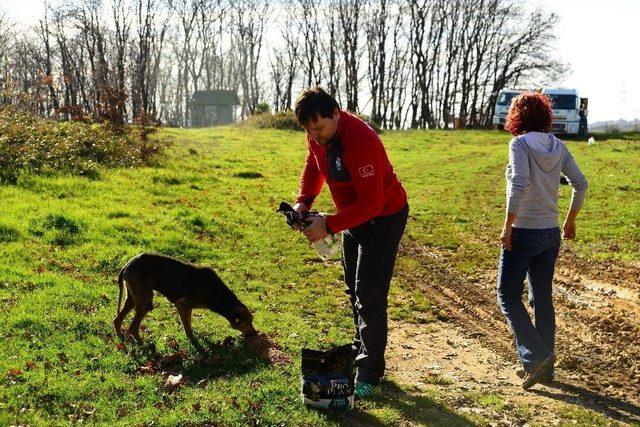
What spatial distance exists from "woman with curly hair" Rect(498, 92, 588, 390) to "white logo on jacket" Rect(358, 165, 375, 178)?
117cm

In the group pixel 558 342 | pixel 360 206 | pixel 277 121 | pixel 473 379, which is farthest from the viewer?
pixel 277 121

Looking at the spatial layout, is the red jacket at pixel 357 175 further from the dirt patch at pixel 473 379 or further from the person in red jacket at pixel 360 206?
the dirt patch at pixel 473 379

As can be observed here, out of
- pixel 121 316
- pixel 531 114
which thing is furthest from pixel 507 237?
pixel 121 316

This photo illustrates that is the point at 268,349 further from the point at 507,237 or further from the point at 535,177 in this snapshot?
the point at 535,177

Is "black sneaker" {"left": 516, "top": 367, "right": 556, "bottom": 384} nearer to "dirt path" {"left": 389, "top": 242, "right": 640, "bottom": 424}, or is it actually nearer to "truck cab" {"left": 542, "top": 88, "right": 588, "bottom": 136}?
"dirt path" {"left": 389, "top": 242, "right": 640, "bottom": 424}

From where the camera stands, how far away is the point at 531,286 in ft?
16.6

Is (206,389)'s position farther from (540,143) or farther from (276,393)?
(540,143)

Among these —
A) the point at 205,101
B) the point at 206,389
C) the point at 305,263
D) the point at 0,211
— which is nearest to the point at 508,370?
the point at 206,389

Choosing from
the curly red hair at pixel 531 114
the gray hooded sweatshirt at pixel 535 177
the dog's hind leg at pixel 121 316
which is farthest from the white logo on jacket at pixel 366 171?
the dog's hind leg at pixel 121 316

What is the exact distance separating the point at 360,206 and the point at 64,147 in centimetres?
1256

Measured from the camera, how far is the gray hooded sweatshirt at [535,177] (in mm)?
4629

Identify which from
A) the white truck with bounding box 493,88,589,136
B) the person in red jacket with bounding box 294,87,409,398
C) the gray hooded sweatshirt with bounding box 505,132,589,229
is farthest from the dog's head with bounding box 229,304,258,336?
the white truck with bounding box 493,88,589,136

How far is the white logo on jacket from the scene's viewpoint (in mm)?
4184

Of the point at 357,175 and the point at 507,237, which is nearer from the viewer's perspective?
the point at 357,175
